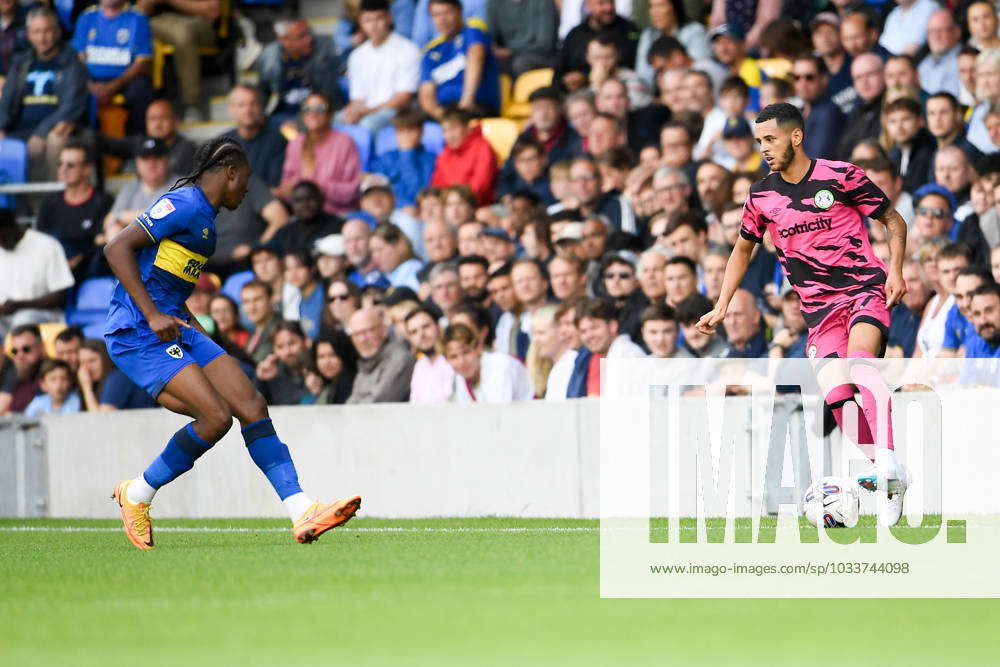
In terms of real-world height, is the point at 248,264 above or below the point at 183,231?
below

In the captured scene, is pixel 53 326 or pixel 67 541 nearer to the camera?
pixel 67 541

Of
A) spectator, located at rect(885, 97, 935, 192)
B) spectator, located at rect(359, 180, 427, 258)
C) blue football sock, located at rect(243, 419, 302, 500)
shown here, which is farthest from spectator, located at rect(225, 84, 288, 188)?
blue football sock, located at rect(243, 419, 302, 500)

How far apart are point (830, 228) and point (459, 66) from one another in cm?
931

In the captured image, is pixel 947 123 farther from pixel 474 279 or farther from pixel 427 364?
pixel 427 364

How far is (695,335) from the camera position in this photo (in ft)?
41.0

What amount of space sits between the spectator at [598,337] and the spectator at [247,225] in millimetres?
5645

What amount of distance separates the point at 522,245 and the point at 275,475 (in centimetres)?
685

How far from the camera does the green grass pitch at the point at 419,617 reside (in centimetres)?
507

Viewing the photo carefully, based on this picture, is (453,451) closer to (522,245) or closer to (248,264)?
(522,245)

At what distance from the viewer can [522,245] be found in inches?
609

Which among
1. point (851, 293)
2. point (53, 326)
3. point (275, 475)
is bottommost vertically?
point (53, 326)

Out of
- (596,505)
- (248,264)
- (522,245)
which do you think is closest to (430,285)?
(522,245)

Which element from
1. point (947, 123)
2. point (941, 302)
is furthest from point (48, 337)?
point (941, 302)

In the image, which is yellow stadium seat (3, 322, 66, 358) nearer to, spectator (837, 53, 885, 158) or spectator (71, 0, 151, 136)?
spectator (71, 0, 151, 136)
